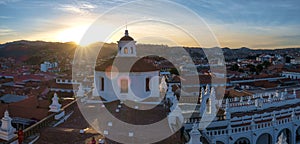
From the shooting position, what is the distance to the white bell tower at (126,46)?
1670 cm

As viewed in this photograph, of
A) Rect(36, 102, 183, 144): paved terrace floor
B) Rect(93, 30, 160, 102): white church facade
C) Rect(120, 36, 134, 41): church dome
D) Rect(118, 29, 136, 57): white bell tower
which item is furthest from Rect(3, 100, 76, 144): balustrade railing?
Rect(120, 36, 134, 41): church dome

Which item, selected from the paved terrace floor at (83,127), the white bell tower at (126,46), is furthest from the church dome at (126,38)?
the paved terrace floor at (83,127)

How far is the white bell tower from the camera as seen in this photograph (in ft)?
54.8

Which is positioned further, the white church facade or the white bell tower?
the white bell tower

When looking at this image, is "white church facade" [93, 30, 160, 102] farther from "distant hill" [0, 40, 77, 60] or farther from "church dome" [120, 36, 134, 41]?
"distant hill" [0, 40, 77, 60]

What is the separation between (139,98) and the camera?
15.9 metres

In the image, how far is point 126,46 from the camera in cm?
1669

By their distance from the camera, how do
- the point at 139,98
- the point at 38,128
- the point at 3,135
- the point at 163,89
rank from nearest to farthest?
the point at 3,135 < the point at 38,128 < the point at 139,98 < the point at 163,89

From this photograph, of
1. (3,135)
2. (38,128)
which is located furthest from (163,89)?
(3,135)

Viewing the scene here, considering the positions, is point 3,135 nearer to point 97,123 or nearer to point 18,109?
point 97,123

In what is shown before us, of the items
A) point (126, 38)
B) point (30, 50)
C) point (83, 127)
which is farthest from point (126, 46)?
point (30, 50)

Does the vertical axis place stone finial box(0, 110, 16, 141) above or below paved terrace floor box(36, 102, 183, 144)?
above

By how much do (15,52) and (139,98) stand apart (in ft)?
358

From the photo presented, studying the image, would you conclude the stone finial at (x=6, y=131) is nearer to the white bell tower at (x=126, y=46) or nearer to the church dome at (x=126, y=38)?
the white bell tower at (x=126, y=46)
